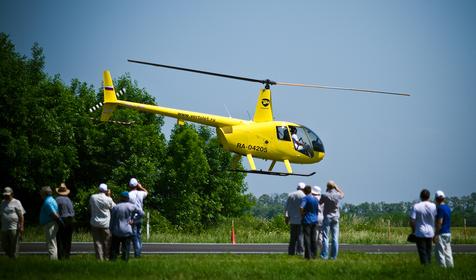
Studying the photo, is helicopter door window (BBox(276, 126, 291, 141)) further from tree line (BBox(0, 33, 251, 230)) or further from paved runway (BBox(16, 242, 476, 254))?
tree line (BBox(0, 33, 251, 230))

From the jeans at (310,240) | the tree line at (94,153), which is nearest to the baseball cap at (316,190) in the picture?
the jeans at (310,240)

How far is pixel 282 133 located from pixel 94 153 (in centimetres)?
3497

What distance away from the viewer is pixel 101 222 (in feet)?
77.4

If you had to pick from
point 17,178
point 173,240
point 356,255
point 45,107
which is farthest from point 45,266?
point 45,107

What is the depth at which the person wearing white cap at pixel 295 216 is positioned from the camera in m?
26.3

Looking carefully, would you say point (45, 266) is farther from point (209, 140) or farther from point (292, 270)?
point (209, 140)

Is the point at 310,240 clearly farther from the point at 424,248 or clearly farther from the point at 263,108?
the point at 263,108

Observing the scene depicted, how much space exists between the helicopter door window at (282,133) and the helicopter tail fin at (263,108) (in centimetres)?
116

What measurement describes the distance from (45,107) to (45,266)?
134 ft

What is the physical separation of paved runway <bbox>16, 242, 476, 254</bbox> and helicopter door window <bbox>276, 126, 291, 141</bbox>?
8.87 metres

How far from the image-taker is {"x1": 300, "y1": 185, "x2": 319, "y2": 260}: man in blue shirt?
25.2 m

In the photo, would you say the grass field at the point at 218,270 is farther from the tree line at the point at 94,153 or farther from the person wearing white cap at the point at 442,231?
the tree line at the point at 94,153

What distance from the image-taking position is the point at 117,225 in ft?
75.6

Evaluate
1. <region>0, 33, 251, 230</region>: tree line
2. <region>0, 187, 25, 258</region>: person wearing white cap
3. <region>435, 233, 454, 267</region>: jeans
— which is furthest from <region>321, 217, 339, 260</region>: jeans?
<region>0, 33, 251, 230</region>: tree line
